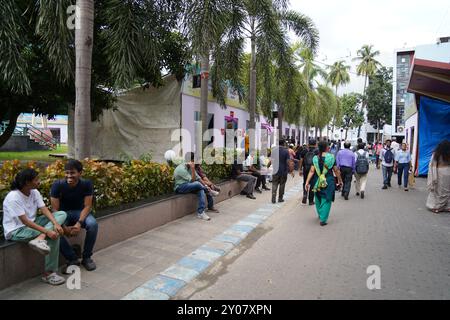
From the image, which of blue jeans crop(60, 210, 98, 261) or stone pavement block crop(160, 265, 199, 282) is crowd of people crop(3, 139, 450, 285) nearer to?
blue jeans crop(60, 210, 98, 261)

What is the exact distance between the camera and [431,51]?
3456cm

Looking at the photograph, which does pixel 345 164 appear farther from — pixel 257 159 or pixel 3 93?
pixel 3 93

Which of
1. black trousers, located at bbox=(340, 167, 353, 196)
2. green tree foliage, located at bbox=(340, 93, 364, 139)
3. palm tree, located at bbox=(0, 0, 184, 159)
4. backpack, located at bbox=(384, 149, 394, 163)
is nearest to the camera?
palm tree, located at bbox=(0, 0, 184, 159)

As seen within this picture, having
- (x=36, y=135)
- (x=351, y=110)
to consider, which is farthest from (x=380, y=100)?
(x=36, y=135)

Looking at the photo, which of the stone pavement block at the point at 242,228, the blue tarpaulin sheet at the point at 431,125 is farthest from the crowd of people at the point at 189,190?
the blue tarpaulin sheet at the point at 431,125

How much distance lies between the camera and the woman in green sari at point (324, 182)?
21.3ft

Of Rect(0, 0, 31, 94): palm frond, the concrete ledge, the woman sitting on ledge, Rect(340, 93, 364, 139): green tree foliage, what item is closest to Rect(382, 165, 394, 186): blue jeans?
the concrete ledge

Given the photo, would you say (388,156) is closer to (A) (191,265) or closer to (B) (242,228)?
(B) (242,228)

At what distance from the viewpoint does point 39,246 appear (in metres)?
3.53

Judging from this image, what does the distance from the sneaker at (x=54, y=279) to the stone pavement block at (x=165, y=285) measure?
3.02 feet

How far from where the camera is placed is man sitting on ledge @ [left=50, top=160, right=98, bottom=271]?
411 cm

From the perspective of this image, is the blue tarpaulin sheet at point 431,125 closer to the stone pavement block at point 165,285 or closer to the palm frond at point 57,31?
the palm frond at point 57,31

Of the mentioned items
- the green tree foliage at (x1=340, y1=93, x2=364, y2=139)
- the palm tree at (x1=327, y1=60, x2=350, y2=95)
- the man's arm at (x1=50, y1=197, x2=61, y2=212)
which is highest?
the palm tree at (x1=327, y1=60, x2=350, y2=95)

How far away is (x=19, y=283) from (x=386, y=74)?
48.9 m
